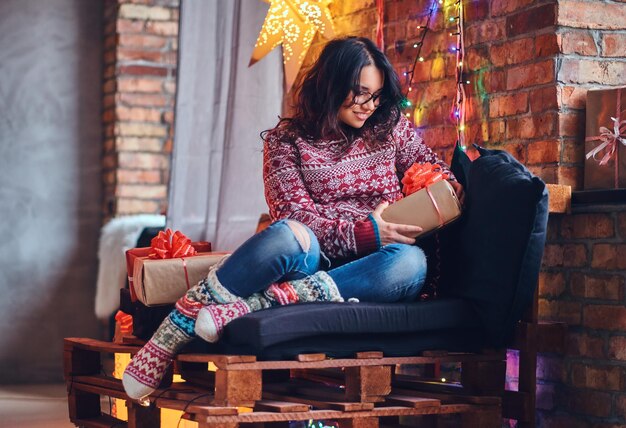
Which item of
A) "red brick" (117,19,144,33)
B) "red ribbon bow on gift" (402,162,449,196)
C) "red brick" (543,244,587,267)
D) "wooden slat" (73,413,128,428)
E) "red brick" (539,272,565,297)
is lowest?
"wooden slat" (73,413,128,428)

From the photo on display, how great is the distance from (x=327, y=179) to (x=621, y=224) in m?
0.81

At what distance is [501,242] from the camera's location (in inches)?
106

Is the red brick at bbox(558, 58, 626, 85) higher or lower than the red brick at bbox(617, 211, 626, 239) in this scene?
higher

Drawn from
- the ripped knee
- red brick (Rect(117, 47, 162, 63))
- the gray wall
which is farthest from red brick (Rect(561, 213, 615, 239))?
the gray wall

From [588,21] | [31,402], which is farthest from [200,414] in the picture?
[31,402]

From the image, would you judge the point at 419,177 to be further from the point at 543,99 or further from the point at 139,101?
the point at 139,101

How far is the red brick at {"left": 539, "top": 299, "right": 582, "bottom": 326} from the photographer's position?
296 centimetres

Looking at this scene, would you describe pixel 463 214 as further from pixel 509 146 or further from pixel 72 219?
pixel 72 219

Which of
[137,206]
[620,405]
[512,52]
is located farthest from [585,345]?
[137,206]

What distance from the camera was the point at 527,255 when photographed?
105 inches

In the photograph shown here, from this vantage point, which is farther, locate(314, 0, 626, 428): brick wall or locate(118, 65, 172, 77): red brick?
locate(118, 65, 172, 77): red brick

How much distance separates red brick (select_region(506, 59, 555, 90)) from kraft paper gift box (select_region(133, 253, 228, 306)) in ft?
3.63

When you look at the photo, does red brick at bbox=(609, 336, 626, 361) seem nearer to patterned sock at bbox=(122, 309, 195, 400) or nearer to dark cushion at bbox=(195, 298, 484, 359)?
dark cushion at bbox=(195, 298, 484, 359)

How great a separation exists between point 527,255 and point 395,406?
50 centimetres
